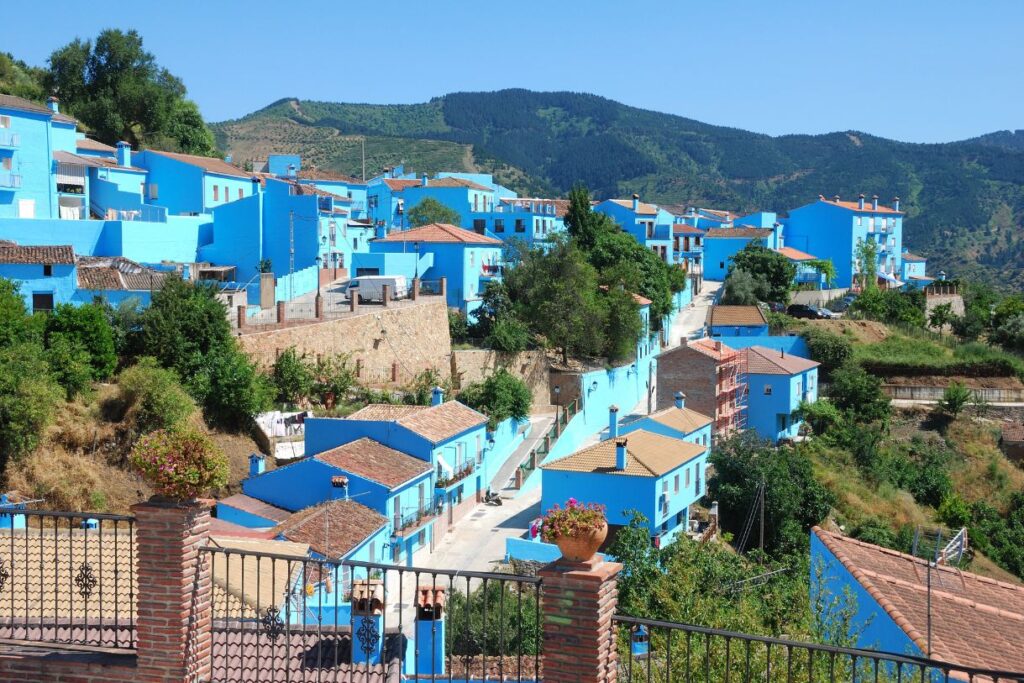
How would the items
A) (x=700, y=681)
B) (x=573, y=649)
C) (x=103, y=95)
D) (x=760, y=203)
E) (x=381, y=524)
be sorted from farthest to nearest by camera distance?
(x=760, y=203) < (x=103, y=95) < (x=381, y=524) < (x=700, y=681) < (x=573, y=649)

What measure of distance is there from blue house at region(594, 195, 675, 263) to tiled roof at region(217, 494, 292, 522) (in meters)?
40.3

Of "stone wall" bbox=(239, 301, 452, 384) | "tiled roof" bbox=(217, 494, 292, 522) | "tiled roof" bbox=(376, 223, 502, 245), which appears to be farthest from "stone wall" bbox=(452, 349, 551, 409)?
"tiled roof" bbox=(217, 494, 292, 522)

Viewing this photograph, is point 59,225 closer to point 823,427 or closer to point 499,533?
point 499,533

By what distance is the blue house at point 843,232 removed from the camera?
64875mm

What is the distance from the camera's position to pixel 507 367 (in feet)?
123

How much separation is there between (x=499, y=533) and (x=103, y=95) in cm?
3041

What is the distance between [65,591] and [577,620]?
5065mm

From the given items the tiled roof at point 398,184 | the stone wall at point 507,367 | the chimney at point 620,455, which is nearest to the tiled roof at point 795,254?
the tiled roof at point 398,184

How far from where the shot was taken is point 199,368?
26.2 m

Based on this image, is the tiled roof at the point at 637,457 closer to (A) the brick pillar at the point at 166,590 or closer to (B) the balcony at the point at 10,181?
(B) the balcony at the point at 10,181

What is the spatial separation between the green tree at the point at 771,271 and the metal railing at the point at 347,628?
1558 inches

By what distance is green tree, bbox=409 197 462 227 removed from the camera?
1999 inches

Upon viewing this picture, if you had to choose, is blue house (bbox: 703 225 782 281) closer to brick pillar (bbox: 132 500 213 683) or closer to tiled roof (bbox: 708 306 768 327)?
tiled roof (bbox: 708 306 768 327)

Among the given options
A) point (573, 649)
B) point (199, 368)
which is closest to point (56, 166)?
point (199, 368)
